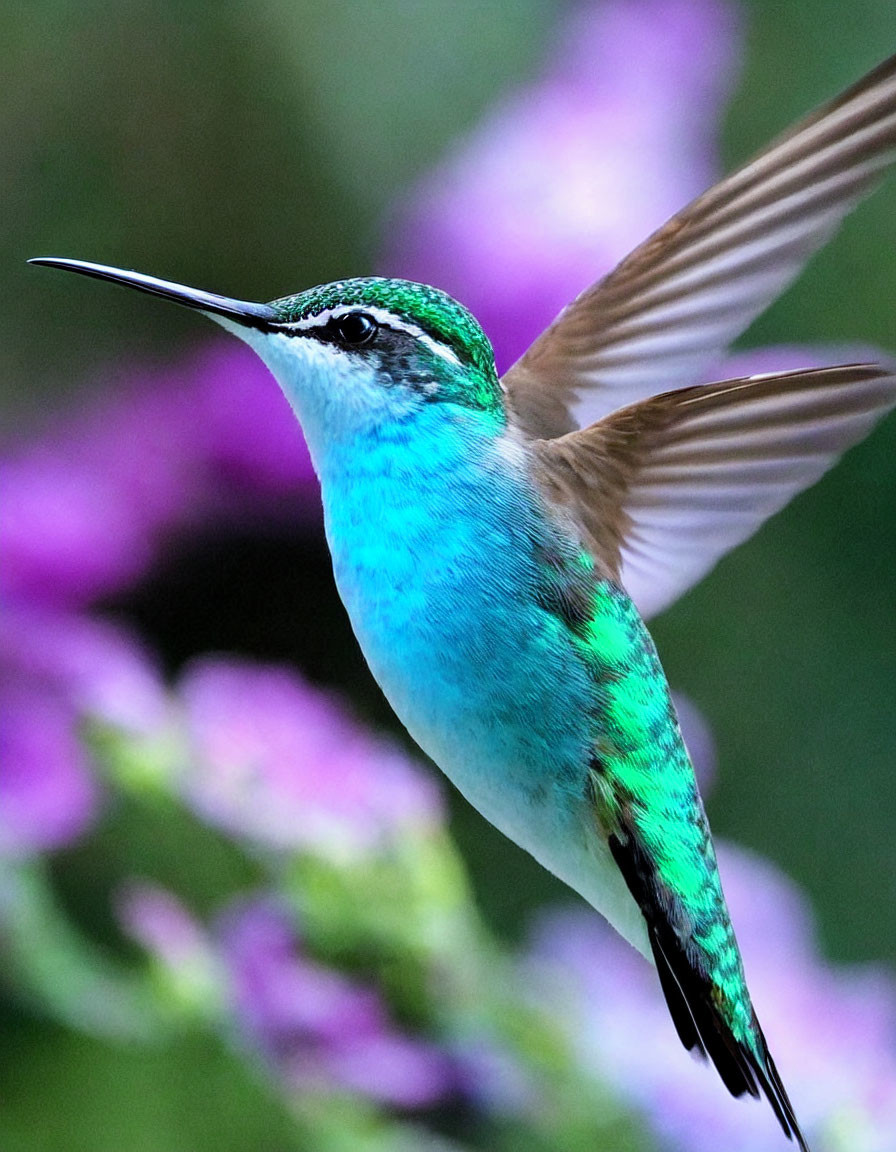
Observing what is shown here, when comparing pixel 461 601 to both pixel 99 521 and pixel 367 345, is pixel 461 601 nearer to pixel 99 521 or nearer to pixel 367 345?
pixel 367 345

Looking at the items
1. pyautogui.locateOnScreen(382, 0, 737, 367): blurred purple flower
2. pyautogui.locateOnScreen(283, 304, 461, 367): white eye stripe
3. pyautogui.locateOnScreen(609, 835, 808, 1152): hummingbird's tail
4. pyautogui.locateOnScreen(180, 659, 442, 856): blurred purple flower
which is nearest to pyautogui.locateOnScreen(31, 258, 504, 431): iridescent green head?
pyautogui.locateOnScreen(283, 304, 461, 367): white eye stripe

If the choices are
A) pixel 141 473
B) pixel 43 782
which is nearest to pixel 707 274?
pixel 43 782

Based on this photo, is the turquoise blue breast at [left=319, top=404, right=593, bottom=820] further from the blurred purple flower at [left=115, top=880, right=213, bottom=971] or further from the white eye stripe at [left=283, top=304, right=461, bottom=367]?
the blurred purple flower at [left=115, top=880, right=213, bottom=971]

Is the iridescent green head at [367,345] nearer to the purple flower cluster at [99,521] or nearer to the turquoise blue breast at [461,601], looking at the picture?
the turquoise blue breast at [461,601]

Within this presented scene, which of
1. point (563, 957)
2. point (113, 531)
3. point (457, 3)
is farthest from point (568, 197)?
point (563, 957)

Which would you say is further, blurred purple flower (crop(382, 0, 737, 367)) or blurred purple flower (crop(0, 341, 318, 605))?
blurred purple flower (crop(382, 0, 737, 367))

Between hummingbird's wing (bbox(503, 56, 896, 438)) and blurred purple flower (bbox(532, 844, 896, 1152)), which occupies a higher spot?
hummingbird's wing (bbox(503, 56, 896, 438))
